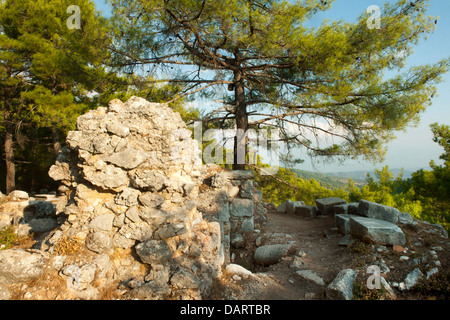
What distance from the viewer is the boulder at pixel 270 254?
5.23 m

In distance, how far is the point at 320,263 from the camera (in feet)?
16.2

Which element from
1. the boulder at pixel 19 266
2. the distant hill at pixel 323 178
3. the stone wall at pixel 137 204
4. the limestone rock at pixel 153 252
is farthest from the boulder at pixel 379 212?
the boulder at pixel 19 266

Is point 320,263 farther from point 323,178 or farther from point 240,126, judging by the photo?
point 323,178

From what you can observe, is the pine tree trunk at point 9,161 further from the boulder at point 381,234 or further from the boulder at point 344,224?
the boulder at point 381,234

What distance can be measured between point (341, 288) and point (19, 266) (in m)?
4.07

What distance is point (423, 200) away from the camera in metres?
11.0

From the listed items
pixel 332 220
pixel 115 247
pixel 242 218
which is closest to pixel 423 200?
pixel 332 220

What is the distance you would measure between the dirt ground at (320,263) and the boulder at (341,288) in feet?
0.43

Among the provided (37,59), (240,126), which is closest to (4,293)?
(240,126)

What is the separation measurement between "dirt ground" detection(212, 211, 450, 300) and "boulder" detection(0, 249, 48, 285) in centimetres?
224

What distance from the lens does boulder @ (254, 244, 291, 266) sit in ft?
17.2

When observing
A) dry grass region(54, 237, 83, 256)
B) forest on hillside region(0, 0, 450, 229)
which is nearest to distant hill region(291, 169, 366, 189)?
forest on hillside region(0, 0, 450, 229)
